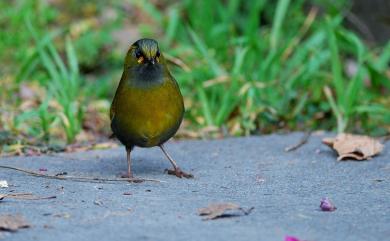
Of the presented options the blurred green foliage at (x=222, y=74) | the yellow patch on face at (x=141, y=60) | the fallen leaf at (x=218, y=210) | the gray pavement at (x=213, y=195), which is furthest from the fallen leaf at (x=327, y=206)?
the blurred green foliage at (x=222, y=74)

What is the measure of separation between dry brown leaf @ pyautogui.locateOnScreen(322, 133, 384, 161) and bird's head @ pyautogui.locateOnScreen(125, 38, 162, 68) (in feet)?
4.08

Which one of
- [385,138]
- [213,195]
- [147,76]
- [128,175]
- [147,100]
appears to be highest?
[147,76]

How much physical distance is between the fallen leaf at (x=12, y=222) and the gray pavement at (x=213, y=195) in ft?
0.12

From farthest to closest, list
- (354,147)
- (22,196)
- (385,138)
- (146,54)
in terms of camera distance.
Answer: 1. (385,138)
2. (354,147)
3. (146,54)
4. (22,196)

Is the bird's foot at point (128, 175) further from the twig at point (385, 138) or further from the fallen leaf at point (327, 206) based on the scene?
the twig at point (385, 138)

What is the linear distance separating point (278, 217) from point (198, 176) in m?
1.23

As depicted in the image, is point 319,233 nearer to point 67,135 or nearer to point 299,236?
point 299,236

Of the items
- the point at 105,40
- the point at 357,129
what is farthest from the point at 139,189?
the point at 105,40

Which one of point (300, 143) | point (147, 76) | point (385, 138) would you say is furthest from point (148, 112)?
point (385, 138)

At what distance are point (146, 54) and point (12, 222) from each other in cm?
144

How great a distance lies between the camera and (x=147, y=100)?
426 cm

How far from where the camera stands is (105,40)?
8266 millimetres

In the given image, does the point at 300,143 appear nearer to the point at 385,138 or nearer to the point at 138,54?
the point at 385,138

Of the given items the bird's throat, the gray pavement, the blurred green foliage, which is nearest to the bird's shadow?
the gray pavement
